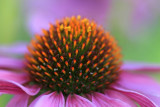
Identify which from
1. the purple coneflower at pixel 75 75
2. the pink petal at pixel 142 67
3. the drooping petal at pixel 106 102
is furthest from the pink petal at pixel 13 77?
the pink petal at pixel 142 67

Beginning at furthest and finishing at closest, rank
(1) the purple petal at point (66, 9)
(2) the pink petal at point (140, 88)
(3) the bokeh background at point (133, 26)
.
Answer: (1) the purple petal at point (66, 9) → (3) the bokeh background at point (133, 26) → (2) the pink petal at point (140, 88)

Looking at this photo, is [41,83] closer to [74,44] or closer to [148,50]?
[74,44]

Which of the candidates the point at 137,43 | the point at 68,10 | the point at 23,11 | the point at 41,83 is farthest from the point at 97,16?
the point at 41,83

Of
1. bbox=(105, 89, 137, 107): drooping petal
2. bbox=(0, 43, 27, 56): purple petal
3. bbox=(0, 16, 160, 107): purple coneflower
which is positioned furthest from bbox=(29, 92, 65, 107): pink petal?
bbox=(0, 43, 27, 56): purple petal

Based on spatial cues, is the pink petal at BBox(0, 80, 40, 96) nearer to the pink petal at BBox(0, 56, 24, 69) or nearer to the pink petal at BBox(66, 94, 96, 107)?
the pink petal at BBox(66, 94, 96, 107)

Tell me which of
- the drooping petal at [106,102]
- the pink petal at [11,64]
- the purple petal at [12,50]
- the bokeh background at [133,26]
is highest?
the bokeh background at [133,26]

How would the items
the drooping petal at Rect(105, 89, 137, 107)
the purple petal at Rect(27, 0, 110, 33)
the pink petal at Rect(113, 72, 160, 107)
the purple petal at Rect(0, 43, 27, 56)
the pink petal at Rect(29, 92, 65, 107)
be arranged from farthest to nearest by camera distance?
the purple petal at Rect(27, 0, 110, 33) → the purple petal at Rect(0, 43, 27, 56) → the drooping petal at Rect(105, 89, 137, 107) → the pink petal at Rect(113, 72, 160, 107) → the pink petal at Rect(29, 92, 65, 107)

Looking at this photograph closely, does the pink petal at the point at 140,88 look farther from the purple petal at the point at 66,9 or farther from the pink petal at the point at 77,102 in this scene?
the purple petal at the point at 66,9
